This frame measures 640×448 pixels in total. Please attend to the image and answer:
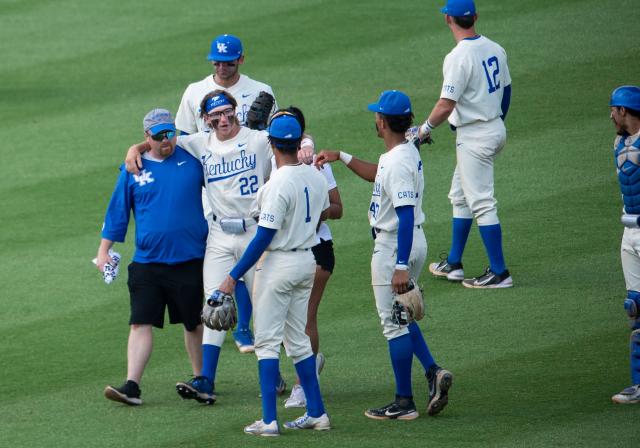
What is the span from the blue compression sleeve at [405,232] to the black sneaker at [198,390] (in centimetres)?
157

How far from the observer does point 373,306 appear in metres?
9.62

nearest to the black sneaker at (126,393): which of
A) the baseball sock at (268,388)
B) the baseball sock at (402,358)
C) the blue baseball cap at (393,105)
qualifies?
the baseball sock at (268,388)

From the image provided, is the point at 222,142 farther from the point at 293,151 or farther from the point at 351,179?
the point at 351,179

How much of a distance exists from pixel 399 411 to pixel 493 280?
2802 mm

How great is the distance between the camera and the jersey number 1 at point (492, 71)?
394 inches

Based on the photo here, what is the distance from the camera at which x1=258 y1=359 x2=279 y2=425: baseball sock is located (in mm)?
6984

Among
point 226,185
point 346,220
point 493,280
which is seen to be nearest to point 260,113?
point 226,185

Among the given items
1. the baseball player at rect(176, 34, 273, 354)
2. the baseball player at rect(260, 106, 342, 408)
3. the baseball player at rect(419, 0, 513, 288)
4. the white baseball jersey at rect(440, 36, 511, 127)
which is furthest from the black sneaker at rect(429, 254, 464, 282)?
the baseball player at rect(260, 106, 342, 408)

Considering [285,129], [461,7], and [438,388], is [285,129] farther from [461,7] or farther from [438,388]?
[461,7]

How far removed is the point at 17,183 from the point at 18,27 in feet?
17.2

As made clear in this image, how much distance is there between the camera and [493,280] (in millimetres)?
9844

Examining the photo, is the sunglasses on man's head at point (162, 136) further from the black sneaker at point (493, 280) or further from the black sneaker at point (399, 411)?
the black sneaker at point (493, 280)

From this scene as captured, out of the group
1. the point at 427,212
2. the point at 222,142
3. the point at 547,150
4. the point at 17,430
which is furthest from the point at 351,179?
the point at 17,430

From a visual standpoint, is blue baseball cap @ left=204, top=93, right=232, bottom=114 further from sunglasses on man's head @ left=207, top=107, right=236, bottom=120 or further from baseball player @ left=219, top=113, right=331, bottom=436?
baseball player @ left=219, top=113, right=331, bottom=436
